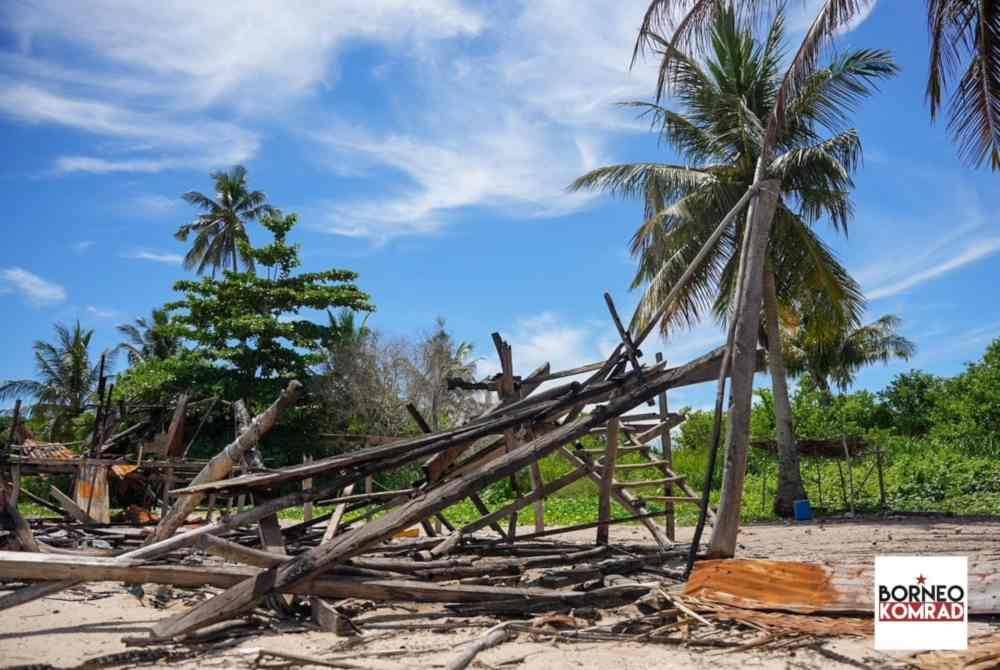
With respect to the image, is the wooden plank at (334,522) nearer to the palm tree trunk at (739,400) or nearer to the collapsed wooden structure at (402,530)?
the collapsed wooden structure at (402,530)

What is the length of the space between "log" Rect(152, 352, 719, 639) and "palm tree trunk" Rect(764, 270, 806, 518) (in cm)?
1112

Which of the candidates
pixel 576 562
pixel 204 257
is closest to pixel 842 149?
pixel 576 562

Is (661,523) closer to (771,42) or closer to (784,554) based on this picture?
(784,554)

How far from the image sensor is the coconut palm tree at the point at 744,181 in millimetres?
17344

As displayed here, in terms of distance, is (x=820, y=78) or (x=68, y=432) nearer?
(x=820, y=78)

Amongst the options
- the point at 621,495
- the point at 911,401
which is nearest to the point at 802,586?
the point at 621,495

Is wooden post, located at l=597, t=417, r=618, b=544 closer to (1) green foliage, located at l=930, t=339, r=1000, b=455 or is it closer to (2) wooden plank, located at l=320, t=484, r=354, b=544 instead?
(2) wooden plank, located at l=320, t=484, r=354, b=544

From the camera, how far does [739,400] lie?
21.8 ft

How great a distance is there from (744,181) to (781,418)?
16.6ft

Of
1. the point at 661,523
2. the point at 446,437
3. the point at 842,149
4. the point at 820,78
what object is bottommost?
the point at 661,523

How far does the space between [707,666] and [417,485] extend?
4.35 metres

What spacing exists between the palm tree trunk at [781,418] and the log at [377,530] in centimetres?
1112

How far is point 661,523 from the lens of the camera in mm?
17016

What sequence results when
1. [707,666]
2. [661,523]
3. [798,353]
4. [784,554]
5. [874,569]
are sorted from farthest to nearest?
[798,353] → [661,523] → [784,554] → [874,569] → [707,666]
